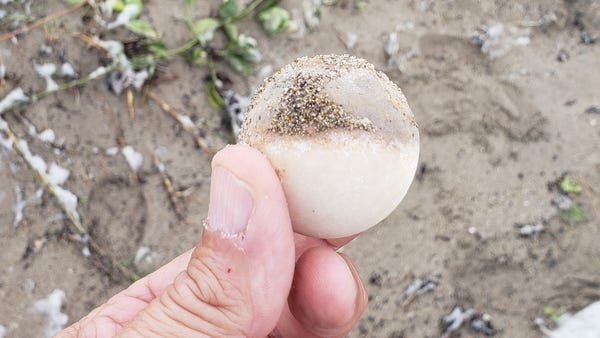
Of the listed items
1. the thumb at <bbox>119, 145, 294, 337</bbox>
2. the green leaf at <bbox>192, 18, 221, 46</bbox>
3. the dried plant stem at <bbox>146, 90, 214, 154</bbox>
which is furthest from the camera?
the green leaf at <bbox>192, 18, 221, 46</bbox>

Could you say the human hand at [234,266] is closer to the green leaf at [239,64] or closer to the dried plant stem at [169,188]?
the dried plant stem at [169,188]

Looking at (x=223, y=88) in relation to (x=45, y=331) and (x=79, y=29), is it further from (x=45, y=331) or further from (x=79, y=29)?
(x=45, y=331)

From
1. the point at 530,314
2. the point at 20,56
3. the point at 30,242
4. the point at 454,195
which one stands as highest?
the point at 20,56

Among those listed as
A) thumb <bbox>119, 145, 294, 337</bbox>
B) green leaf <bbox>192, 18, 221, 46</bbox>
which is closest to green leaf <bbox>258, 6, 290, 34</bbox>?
green leaf <bbox>192, 18, 221, 46</bbox>

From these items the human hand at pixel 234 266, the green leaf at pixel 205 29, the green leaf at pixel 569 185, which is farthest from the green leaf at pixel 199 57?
the green leaf at pixel 569 185

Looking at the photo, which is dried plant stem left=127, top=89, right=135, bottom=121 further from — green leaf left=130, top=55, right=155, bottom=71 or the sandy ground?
green leaf left=130, top=55, right=155, bottom=71

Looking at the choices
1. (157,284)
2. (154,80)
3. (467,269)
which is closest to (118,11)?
(154,80)
